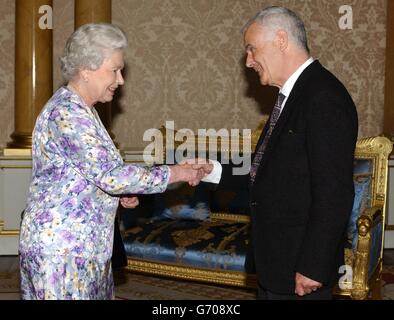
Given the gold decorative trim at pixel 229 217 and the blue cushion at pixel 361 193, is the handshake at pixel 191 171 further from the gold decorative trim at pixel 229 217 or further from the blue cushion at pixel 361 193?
the gold decorative trim at pixel 229 217

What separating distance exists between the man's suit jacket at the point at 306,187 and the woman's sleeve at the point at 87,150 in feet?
1.70

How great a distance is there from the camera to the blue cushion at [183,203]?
5.27 m

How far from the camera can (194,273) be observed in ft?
15.3

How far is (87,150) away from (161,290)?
2.96 metres

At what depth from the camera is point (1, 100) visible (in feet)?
21.0

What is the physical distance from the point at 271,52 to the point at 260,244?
75 centimetres

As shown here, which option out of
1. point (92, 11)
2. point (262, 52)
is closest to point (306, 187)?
point (262, 52)

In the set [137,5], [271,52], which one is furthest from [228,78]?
[271,52]

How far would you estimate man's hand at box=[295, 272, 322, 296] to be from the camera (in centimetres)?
235

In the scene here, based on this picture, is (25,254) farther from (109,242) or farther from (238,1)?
(238,1)

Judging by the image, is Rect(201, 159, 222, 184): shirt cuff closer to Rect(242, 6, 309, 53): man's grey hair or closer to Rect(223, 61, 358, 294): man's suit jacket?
Rect(223, 61, 358, 294): man's suit jacket

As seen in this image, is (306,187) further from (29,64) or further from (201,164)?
(29,64)

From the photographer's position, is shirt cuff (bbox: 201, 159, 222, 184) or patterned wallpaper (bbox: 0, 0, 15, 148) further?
patterned wallpaper (bbox: 0, 0, 15, 148)

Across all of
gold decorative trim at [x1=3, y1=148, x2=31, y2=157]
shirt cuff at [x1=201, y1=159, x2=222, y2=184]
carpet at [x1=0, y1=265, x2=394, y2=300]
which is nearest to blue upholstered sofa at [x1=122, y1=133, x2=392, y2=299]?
carpet at [x1=0, y1=265, x2=394, y2=300]
